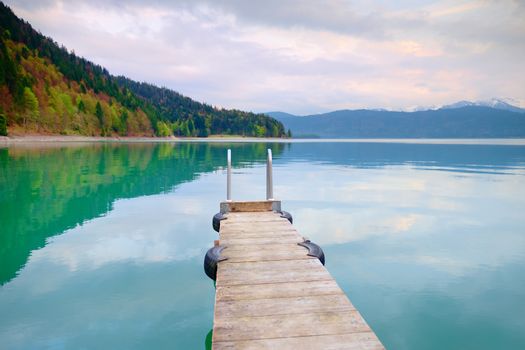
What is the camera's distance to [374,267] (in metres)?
10.8

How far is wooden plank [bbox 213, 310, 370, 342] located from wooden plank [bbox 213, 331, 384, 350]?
87mm

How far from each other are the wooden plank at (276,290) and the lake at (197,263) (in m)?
1.75

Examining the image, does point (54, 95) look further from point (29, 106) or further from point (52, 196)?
point (52, 196)

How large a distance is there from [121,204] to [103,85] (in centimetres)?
17630

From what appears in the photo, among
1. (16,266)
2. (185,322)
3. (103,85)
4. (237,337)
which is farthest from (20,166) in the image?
(103,85)

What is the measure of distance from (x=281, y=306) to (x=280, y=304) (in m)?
0.07

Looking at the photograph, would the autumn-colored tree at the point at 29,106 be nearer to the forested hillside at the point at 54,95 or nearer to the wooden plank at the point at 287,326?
the forested hillside at the point at 54,95

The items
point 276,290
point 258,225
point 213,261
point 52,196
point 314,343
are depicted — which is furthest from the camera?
point 52,196

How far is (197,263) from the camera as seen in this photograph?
11.1m

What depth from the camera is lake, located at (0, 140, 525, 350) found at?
7.23m

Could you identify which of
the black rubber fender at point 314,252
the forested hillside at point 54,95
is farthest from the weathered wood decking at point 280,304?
the forested hillside at point 54,95

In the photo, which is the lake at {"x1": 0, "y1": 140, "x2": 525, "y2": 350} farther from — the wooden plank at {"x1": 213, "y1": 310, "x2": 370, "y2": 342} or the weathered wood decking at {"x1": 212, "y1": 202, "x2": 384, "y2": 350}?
the wooden plank at {"x1": 213, "y1": 310, "x2": 370, "y2": 342}

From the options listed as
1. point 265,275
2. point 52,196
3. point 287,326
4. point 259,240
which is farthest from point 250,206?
point 52,196

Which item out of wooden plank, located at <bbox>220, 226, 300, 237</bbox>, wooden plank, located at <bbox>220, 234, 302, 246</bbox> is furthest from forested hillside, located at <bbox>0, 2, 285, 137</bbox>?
wooden plank, located at <bbox>220, 234, 302, 246</bbox>
